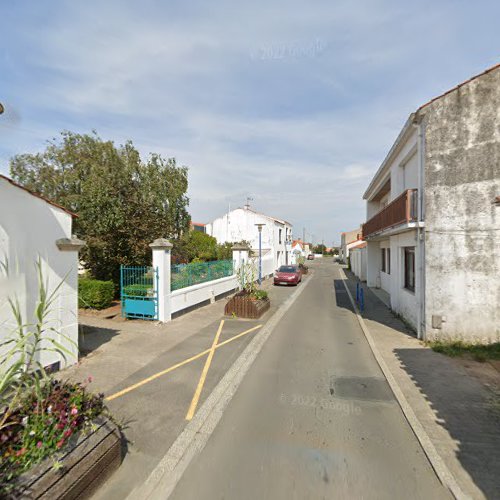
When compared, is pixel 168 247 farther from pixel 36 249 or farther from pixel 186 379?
pixel 186 379

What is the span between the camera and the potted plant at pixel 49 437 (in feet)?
9.02

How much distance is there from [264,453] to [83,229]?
1427cm

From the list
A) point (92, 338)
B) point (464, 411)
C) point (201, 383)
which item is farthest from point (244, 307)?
point (464, 411)

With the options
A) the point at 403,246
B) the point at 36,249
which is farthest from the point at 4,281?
the point at 403,246

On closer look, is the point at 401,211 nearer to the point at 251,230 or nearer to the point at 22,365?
the point at 22,365

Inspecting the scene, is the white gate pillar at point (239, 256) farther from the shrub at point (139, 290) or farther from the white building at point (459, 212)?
the white building at point (459, 212)

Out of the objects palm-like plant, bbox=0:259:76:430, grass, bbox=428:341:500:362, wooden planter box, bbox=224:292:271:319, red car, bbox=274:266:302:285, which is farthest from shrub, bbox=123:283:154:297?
red car, bbox=274:266:302:285

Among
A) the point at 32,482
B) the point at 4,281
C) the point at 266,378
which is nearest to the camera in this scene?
the point at 32,482

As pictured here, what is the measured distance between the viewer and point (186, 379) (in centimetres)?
623

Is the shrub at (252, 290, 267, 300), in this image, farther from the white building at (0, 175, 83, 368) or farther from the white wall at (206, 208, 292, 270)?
the white wall at (206, 208, 292, 270)

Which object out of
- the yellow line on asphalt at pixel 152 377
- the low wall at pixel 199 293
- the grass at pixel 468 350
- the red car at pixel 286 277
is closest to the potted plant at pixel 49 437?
Result: the yellow line on asphalt at pixel 152 377

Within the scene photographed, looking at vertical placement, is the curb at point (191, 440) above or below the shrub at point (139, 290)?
below

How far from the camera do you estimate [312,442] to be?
418cm

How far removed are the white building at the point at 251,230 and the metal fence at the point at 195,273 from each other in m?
14.4
